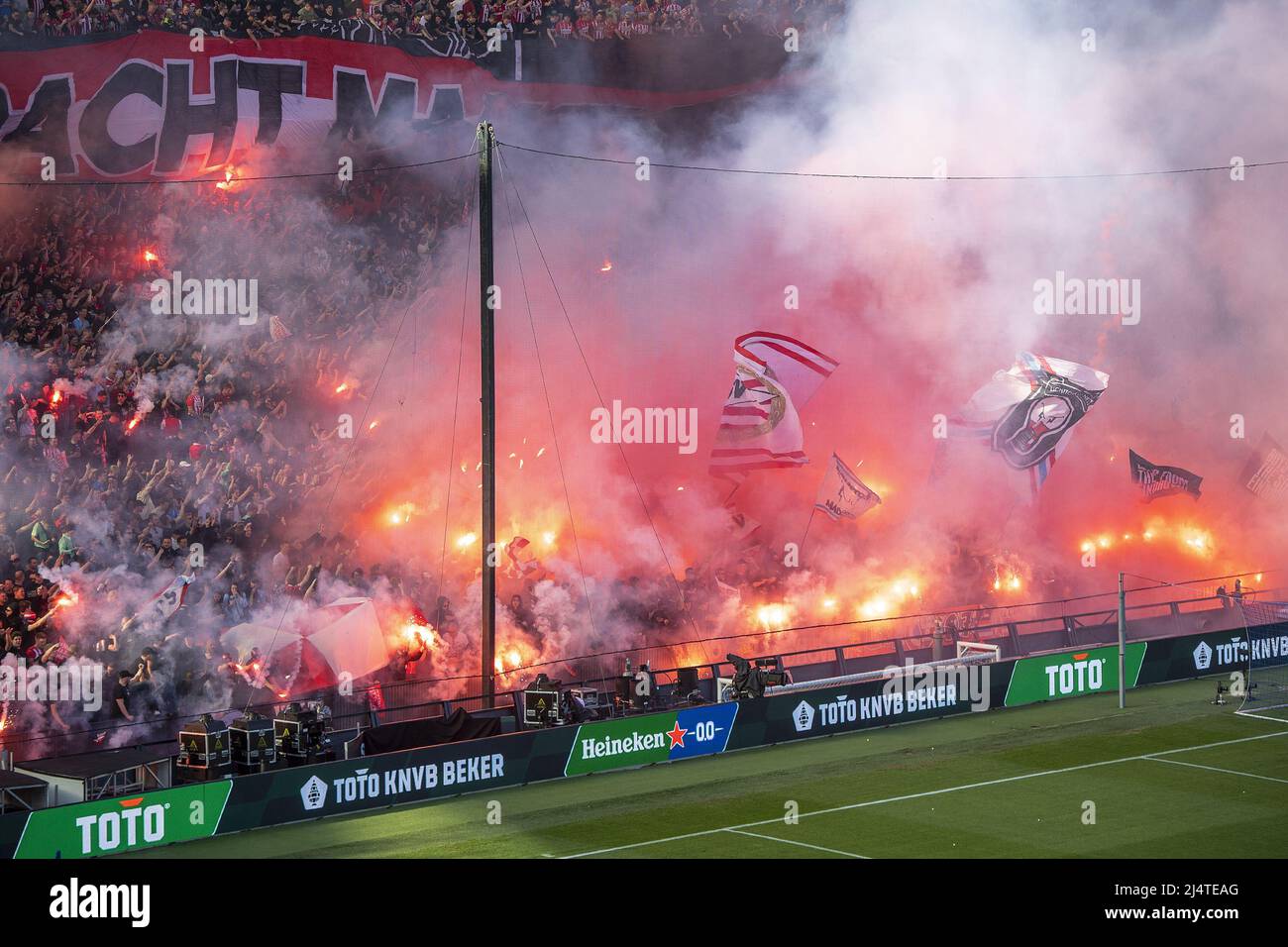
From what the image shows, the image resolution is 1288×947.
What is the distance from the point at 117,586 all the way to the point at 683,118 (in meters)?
16.9

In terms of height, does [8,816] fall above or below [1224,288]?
below

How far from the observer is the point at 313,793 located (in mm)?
16484

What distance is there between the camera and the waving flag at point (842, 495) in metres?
30.0

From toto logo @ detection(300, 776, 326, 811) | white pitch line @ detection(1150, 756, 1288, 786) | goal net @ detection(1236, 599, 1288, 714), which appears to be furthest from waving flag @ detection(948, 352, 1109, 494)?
toto logo @ detection(300, 776, 326, 811)

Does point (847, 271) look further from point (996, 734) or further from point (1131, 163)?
point (996, 734)

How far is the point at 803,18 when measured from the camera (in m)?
32.7

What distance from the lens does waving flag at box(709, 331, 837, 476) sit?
29.9m

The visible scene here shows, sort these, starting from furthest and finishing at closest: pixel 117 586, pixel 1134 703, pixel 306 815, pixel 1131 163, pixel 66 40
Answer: pixel 1131 163, pixel 66 40, pixel 1134 703, pixel 117 586, pixel 306 815

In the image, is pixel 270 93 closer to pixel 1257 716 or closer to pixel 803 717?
pixel 803 717

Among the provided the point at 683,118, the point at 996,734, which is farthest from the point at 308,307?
the point at 996,734

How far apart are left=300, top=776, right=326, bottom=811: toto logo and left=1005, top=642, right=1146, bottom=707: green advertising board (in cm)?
1187

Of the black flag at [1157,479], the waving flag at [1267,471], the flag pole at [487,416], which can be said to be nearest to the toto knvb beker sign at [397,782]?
the flag pole at [487,416]

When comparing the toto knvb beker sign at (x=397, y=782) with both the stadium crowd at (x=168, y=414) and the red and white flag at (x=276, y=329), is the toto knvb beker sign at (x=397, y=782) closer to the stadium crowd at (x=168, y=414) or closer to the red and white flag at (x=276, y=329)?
the stadium crowd at (x=168, y=414)

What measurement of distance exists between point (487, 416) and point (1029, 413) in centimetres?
1693
